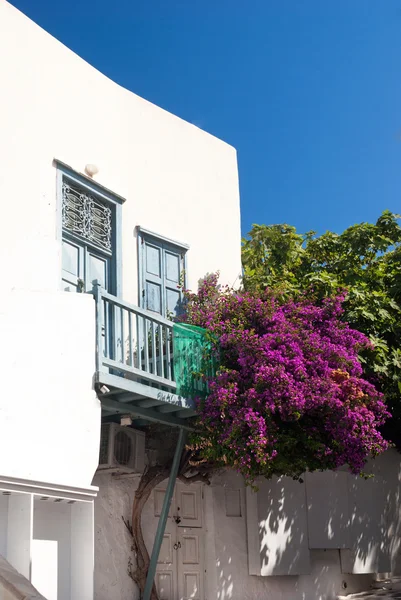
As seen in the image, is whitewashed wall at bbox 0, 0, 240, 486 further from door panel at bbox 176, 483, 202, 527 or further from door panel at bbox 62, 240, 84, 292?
door panel at bbox 176, 483, 202, 527

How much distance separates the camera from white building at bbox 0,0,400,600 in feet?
28.2

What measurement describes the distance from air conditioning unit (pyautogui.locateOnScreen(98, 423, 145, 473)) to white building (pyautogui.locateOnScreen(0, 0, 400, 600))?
0.21 feet

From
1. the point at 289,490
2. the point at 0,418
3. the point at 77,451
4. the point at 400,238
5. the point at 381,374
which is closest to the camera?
the point at 0,418

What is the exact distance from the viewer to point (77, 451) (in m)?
8.92

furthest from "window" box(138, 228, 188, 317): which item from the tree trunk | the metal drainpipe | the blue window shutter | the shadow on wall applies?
Answer: the shadow on wall

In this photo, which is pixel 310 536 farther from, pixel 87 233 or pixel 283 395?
pixel 87 233

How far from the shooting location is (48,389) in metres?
8.83

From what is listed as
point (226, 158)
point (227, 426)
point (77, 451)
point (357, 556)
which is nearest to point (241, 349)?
point (227, 426)

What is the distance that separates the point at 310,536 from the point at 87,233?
5962mm

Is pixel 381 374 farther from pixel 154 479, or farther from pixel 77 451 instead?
pixel 77 451

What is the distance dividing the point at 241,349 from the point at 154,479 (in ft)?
7.34

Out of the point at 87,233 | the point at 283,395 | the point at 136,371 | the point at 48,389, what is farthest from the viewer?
the point at 87,233

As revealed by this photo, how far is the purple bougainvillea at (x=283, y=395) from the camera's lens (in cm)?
1020

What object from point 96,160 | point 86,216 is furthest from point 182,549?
point 96,160
